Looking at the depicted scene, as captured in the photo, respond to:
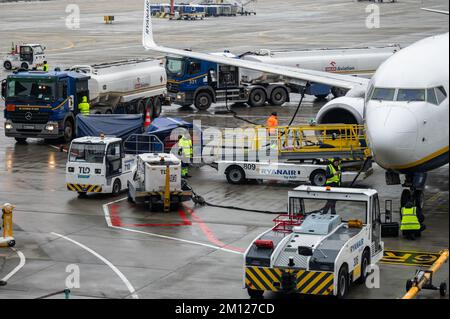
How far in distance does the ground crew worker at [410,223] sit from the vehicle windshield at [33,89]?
79.8ft

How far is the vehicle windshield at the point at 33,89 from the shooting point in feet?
167

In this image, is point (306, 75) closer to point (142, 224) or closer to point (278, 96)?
point (142, 224)

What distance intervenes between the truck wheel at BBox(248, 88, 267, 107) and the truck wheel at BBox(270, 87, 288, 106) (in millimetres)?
685

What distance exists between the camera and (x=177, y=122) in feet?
151

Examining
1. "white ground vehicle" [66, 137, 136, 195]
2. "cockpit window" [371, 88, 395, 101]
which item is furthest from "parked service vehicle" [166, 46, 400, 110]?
"cockpit window" [371, 88, 395, 101]

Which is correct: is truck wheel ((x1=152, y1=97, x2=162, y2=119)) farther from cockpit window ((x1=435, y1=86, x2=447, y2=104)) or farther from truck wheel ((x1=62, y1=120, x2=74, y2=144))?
cockpit window ((x1=435, y1=86, x2=447, y2=104))

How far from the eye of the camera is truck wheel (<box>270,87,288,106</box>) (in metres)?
66.8

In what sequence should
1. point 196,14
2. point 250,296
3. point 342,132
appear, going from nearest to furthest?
point 250,296
point 342,132
point 196,14

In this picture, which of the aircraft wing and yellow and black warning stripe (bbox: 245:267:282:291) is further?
the aircraft wing

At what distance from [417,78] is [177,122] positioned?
53.5 ft

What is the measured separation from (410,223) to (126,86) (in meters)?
29.4

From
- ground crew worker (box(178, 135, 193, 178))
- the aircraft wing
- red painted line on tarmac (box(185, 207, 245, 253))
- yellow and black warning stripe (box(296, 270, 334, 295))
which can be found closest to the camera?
yellow and black warning stripe (box(296, 270, 334, 295))
